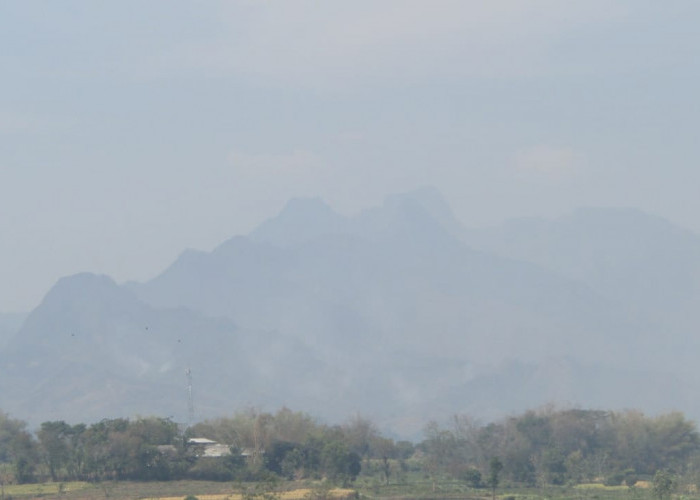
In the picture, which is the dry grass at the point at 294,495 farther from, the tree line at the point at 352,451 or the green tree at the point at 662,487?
the green tree at the point at 662,487

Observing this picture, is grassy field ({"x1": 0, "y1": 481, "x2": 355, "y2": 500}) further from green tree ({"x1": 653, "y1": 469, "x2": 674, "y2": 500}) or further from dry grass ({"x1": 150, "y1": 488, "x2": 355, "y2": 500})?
green tree ({"x1": 653, "y1": 469, "x2": 674, "y2": 500})

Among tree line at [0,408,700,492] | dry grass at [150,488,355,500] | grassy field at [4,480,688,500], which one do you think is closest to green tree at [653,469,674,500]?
grassy field at [4,480,688,500]

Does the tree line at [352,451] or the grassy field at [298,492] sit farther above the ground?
the tree line at [352,451]

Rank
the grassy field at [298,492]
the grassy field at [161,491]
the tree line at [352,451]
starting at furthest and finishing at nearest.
→ the tree line at [352,451] < the grassy field at [298,492] < the grassy field at [161,491]

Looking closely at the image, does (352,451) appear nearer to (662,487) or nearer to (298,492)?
(298,492)

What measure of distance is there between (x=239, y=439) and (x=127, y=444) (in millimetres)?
13601

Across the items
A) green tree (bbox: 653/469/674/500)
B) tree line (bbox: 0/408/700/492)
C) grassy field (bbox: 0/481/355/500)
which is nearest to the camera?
green tree (bbox: 653/469/674/500)

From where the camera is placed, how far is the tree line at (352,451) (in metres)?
86.8

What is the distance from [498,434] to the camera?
111 m

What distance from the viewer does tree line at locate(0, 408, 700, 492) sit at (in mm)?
86750

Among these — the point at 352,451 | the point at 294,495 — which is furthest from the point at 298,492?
the point at 352,451

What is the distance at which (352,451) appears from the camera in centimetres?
9719

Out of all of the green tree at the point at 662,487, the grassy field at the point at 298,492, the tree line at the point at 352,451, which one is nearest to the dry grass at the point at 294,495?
the grassy field at the point at 298,492

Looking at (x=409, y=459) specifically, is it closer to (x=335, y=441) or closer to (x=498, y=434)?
(x=498, y=434)
